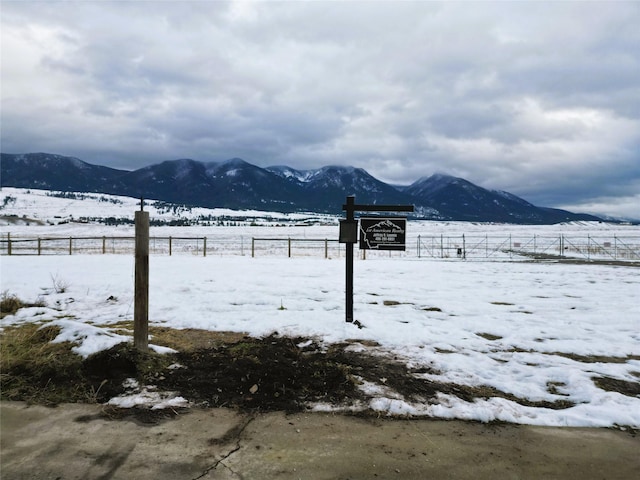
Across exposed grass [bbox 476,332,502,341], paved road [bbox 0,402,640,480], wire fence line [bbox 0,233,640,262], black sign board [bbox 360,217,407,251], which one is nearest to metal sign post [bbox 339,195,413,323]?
black sign board [bbox 360,217,407,251]

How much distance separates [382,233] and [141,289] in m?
4.59

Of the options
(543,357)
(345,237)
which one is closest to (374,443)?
(543,357)

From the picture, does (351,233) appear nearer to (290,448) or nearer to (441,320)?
(441,320)

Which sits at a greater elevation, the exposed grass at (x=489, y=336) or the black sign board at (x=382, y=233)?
the black sign board at (x=382, y=233)

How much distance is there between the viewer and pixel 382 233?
26.8 feet

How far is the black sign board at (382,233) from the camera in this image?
813 centimetres

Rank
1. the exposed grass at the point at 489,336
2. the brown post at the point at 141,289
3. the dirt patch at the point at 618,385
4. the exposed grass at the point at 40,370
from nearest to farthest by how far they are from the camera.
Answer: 1. the exposed grass at the point at 40,370
2. the dirt patch at the point at 618,385
3. the brown post at the point at 141,289
4. the exposed grass at the point at 489,336

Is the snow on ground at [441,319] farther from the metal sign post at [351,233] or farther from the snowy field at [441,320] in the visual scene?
the metal sign post at [351,233]

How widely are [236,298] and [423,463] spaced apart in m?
7.12

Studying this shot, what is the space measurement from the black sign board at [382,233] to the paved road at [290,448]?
4644 mm

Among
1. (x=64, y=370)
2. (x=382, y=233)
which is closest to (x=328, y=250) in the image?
(x=382, y=233)

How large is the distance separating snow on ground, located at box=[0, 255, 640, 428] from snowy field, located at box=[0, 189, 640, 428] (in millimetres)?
21

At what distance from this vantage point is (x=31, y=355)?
16.2 feet

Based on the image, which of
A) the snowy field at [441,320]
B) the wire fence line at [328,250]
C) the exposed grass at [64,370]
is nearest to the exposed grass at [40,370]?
the exposed grass at [64,370]
